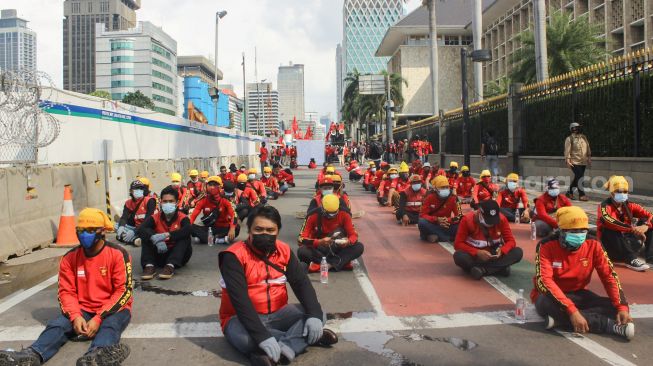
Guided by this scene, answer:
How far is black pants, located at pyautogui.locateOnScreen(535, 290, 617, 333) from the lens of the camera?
4.99 m

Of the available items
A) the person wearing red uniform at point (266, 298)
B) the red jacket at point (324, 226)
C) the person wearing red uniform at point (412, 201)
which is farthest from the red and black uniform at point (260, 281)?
the person wearing red uniform at point (412, 201)

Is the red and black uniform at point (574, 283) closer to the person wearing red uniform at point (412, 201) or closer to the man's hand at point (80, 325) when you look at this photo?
the man's hand at point (80, 325)

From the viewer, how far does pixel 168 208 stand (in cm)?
797

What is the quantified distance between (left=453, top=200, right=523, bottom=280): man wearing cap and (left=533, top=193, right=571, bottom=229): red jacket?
8.53 feet

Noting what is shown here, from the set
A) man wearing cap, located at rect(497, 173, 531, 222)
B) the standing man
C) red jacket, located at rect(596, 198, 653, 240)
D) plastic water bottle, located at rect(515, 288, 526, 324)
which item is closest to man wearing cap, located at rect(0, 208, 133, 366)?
plastic water bottle, located at rect(515, 288, 526, 324)

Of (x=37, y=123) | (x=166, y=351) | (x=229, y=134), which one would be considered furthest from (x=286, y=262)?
(x=229, y=134)

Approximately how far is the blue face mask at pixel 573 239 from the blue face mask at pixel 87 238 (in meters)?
4.32

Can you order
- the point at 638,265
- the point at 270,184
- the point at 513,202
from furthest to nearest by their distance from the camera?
the point at 270,184, the point at 513,202, the point at 638,265

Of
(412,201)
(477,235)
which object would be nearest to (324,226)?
(477,235)

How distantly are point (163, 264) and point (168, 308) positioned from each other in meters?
2.02

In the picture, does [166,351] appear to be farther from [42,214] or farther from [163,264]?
[42,214]

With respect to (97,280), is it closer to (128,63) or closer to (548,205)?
(548,205)

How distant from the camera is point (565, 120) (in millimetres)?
17500

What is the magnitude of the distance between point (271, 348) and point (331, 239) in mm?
3585
